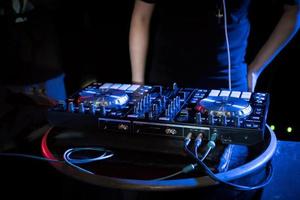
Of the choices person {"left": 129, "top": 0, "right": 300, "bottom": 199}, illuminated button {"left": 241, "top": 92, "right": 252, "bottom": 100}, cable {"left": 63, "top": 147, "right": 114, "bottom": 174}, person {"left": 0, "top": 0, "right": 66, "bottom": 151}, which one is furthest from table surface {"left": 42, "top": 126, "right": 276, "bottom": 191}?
person {"left": 129, "top": 0, "right": 300, "bottom": 199}

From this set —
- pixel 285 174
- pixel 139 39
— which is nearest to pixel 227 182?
pixel 285 174

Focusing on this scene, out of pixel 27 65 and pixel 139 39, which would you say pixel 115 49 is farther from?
pixel 139 39

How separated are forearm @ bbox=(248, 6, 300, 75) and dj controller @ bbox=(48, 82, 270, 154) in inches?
27.7

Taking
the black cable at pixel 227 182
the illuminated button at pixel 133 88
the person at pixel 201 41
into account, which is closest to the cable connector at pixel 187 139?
the black cable at pixel 227 182

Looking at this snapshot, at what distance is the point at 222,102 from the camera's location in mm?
895

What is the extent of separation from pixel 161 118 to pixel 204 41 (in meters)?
0.78

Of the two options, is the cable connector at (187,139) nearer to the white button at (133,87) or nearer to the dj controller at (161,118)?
the dj controller at (161,118)

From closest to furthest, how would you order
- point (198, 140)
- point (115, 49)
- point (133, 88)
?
point (198, 140), point (133, 88), point (115, 49)

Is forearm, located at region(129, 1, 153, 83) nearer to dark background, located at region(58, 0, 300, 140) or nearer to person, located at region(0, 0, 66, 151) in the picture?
person, located at region(0, 0, 66, 151)

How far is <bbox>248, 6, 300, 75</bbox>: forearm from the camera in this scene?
5.08 ft

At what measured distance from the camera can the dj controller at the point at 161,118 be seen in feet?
2.64

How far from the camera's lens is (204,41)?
1538 mm

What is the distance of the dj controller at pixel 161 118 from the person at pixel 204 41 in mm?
555

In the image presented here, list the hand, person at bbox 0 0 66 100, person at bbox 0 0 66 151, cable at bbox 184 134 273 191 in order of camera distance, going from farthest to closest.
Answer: person at bbox 0 0 66 100 → the hand → person at bbox 0 0 66 151 → cable at bbox 184 134 273 191
